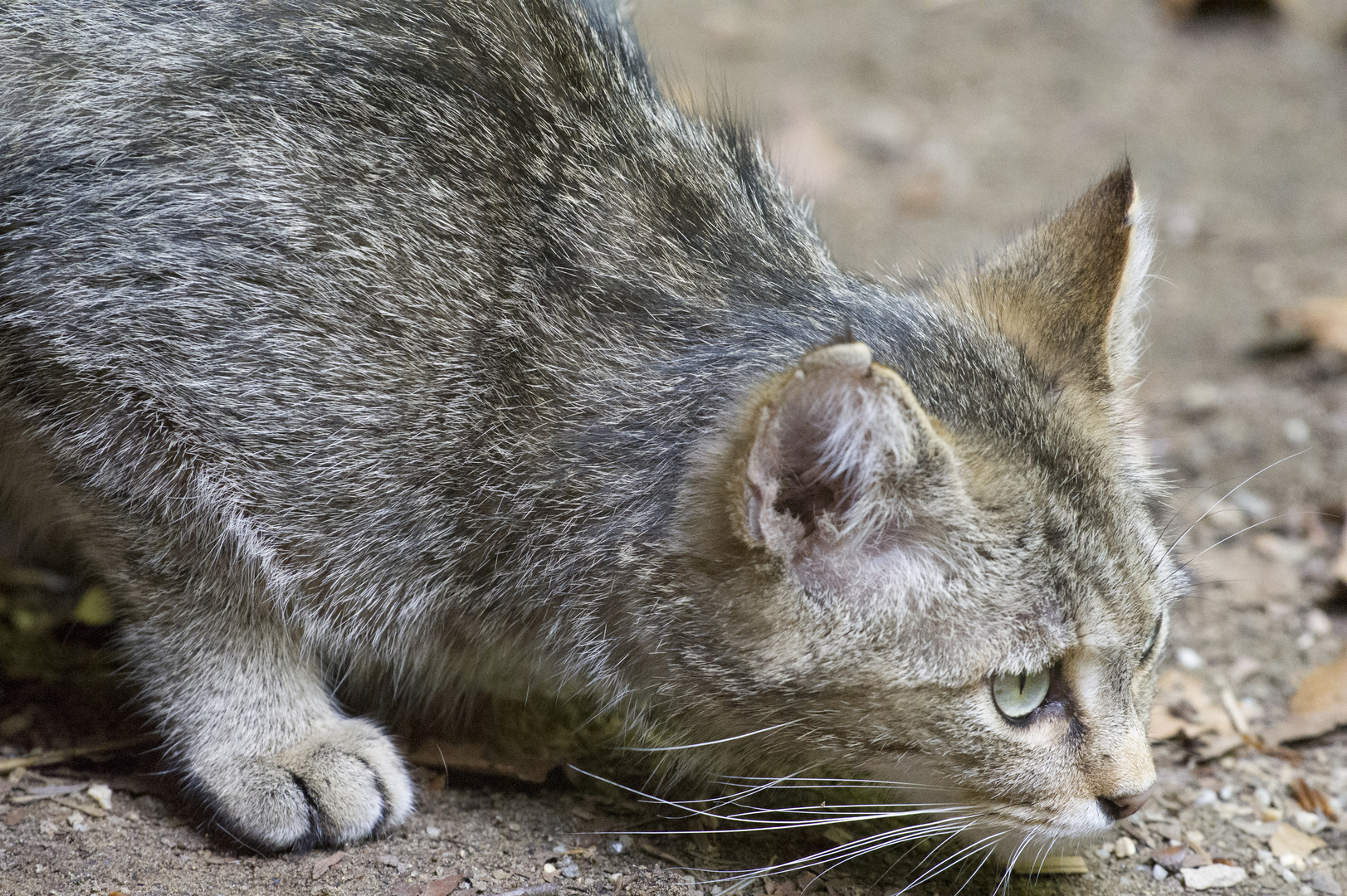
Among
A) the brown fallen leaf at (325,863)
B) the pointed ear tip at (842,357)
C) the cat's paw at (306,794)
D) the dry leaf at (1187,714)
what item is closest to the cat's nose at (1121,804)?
the dry leaf at (1187,714)

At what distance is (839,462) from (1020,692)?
72 centimetres

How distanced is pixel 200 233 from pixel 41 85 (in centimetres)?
55

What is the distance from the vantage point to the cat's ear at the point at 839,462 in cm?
222

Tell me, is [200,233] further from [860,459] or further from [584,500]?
[860,459]

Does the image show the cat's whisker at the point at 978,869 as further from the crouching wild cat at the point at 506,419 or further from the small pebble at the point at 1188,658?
the small pebble at the point at 1188,658

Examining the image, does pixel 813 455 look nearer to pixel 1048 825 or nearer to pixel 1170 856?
pixel 1048 825

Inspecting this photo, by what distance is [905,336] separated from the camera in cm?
275

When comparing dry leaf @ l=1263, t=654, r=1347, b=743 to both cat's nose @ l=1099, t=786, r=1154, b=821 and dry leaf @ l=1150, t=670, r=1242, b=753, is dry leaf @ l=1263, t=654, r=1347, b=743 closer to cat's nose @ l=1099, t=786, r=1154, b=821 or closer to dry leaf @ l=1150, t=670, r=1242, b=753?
dry leaf @ l=1150, t=670, r=1242, b=753

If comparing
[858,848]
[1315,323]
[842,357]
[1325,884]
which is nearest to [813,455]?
[842,357]

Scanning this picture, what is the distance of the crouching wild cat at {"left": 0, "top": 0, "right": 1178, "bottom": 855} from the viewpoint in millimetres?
2592

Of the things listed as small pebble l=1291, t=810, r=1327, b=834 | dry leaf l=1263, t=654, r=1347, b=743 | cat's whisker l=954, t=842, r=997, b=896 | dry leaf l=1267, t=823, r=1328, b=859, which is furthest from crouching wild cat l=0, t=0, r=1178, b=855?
dry leaf l=1263, t=654, r=1347, b=743

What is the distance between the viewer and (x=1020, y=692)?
262 cm

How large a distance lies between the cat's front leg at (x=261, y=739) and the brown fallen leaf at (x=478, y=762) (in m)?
0.18

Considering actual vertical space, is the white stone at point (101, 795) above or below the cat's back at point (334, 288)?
below
